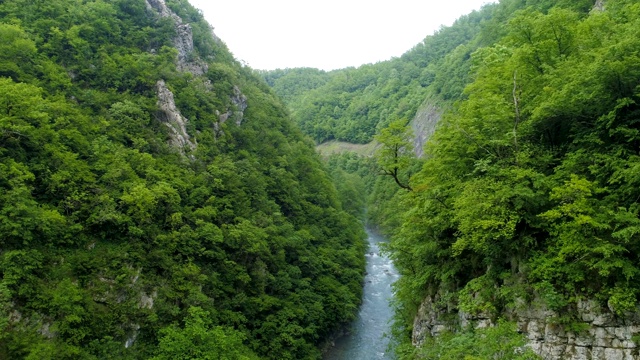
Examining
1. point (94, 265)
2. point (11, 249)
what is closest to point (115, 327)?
point (94, 265)

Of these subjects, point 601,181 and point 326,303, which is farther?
point 326,303

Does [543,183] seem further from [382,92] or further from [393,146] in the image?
[382,92]

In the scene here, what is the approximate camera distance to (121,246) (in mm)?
26172

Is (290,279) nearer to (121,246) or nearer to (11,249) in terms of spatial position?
(121,246)

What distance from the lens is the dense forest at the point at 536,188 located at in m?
12.4

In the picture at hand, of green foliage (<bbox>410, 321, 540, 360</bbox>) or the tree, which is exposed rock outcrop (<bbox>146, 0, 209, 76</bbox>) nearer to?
the tree

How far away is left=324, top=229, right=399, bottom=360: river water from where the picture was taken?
34.2m

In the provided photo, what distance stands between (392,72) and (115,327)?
162 meters

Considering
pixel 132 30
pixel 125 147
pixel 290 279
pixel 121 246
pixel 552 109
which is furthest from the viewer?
pixel 132 30

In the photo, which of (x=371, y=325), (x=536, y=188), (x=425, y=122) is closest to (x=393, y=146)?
(x=536, y=188)

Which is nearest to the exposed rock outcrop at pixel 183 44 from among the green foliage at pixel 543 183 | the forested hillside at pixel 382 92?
the green foliage at pixel 543 183

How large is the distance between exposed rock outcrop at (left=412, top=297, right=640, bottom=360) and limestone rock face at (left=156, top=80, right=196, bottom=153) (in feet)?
103

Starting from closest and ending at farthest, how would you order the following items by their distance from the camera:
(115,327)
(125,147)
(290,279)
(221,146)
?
(115,327) → (125,147) → (290,279) → (221,146)

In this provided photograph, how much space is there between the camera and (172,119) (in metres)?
39.2
